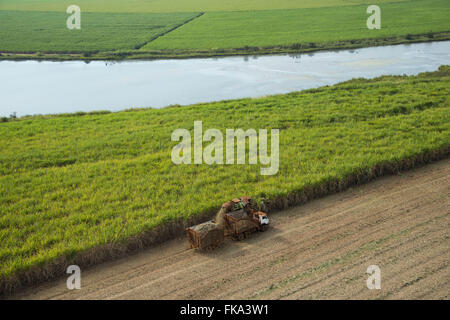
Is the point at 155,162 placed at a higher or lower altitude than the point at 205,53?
lower

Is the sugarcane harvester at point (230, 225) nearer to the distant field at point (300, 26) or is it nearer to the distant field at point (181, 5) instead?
the distant field at point (300, 26)

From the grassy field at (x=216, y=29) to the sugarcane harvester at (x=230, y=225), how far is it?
1274 inches

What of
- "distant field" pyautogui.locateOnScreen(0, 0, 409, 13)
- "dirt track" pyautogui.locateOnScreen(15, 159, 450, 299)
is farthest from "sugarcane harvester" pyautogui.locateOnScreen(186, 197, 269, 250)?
"distant field" pyautogui.locateOnScreen(0, 0, 409, 13)

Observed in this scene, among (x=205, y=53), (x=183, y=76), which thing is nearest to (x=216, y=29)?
(x=205, y=53)

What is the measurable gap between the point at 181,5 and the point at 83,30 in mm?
30089

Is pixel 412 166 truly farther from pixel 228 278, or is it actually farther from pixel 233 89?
pixel 233 89

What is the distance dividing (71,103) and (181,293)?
20842mm

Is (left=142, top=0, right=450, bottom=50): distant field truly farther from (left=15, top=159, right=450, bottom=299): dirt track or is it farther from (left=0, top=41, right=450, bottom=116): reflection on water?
(left=15, top=159, right=450, bottom=299): dirt track

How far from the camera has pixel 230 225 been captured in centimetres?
1006

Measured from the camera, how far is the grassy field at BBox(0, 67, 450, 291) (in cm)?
977

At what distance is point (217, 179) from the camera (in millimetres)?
12617

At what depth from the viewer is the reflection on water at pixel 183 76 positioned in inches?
1024

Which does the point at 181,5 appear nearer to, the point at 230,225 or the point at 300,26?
the point at 300,26
